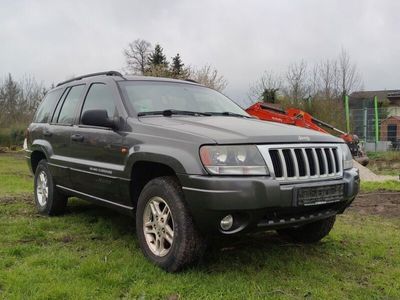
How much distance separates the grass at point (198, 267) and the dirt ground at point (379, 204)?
54.5 inches

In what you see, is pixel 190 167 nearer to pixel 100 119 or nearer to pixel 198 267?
pixel 198 267

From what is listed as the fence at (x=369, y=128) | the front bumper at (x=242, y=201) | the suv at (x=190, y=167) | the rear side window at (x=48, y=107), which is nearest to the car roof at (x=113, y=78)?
the suv at (x=190, y=167)

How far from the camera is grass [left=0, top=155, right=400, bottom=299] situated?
12.0 ft

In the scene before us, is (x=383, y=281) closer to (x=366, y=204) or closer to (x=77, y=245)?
(x=77, y=245)

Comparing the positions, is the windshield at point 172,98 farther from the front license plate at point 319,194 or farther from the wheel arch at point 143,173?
the front license plate at point 319,194

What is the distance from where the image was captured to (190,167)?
3.71m

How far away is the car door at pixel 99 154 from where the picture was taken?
15.2ft

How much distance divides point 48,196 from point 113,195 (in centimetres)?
192

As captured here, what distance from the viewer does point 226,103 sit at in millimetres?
5691

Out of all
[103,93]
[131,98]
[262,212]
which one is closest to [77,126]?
[103,93]

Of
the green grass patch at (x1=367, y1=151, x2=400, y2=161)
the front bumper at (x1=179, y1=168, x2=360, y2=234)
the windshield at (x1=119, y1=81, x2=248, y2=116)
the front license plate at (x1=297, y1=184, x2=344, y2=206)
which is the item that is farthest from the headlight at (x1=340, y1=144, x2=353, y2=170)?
the green grass patch at (x1=367, y1=151, x2=400, y2=161)

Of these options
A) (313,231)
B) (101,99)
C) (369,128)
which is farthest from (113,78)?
(369,128)

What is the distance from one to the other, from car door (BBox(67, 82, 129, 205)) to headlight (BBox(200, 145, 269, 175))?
1.16m

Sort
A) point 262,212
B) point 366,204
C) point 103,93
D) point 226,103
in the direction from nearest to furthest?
point 262,212 → point 103,93 → point 226,103 → point 366,204
